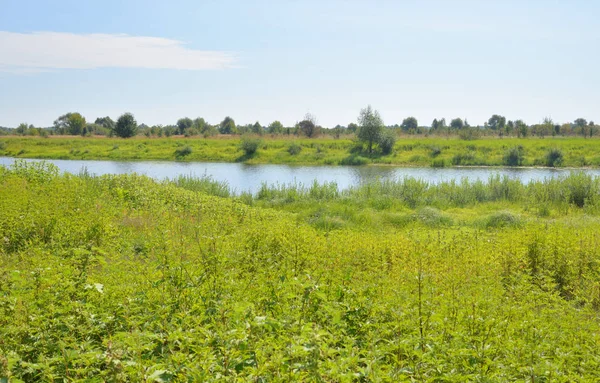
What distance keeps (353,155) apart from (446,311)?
38.5 meters

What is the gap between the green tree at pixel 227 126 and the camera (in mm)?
81500

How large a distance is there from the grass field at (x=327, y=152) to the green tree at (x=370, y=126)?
5.01 feet

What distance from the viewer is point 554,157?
3772 cm

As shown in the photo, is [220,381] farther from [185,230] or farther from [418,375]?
[185,230]

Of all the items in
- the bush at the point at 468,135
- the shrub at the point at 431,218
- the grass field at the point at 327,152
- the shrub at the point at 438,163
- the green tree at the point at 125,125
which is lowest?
the shrub at the point at 431,218

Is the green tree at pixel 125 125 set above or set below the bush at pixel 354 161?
above

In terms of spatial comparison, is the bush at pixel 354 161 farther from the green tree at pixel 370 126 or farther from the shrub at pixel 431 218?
the shrub at pixel 431 218

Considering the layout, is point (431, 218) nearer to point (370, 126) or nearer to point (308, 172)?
point (308, 172)

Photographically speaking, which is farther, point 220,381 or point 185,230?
point 185,230

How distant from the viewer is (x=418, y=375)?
345 centimetres

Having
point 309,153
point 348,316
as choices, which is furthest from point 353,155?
point 348,316

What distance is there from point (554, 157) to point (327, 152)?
19.0m

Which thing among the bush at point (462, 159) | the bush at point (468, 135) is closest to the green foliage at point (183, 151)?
the bush at point (462, 159)

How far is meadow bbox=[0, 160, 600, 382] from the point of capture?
318cm
